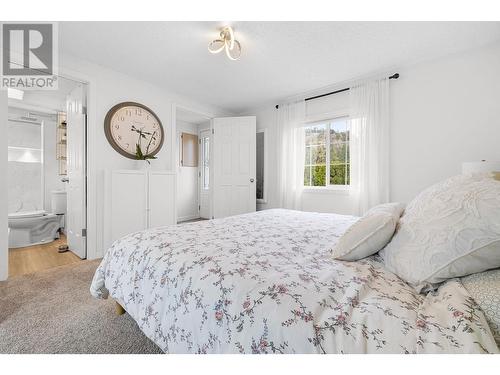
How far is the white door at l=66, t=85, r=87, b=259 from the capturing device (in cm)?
271

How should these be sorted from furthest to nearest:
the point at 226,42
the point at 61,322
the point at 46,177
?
the point at 46,177 → the point at 226,42 → the point at 61,322

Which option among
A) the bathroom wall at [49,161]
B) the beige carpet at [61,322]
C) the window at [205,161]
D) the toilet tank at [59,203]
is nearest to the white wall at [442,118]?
the beige carpet at [61,322]

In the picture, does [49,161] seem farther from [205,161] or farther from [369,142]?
[369,142]

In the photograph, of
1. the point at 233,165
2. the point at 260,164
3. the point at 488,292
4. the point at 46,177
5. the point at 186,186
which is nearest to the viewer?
the point at 488,292

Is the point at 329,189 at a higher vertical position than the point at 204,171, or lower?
lower

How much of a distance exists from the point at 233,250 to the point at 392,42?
2.66 m

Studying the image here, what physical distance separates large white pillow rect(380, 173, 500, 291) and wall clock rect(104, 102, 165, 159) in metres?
3.22

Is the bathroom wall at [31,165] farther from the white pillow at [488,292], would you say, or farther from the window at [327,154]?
the white pillow at [488,292]

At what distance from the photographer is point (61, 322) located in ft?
4.70

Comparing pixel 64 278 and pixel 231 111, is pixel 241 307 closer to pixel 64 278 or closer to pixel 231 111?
pixel 64 278

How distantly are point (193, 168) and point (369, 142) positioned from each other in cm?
399

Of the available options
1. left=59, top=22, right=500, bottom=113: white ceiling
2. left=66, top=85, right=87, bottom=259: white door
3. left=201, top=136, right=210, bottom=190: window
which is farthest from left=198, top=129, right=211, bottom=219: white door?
left=66, top=85, right=87, bottom=259: white door

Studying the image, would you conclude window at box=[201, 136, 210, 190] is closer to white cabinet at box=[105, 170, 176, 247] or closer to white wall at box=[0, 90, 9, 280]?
white cabinet at box=[105, 170, 176, 247]

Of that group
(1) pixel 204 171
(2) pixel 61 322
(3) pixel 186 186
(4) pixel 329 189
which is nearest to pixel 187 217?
(3) pixel 186 186
